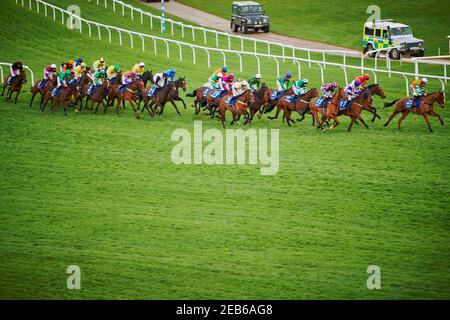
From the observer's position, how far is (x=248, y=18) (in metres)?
43.2

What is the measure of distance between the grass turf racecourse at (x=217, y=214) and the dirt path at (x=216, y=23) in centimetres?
1522

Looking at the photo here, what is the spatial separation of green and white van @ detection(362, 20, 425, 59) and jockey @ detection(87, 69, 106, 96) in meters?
14.1

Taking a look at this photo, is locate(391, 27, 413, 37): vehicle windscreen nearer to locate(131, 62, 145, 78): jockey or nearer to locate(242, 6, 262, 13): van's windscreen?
locate(242, 6, 262, 13): van's windscreen

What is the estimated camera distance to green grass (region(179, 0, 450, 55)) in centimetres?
4256

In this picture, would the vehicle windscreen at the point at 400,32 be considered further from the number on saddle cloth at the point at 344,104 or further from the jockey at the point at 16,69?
the jockey at the point at 16,69

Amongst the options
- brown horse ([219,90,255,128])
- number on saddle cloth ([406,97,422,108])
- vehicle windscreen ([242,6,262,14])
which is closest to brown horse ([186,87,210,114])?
brown horse ([219,90,255,128])

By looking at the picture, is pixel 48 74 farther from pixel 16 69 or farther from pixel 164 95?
pixel 164 95

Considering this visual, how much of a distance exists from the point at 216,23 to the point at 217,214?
2973 cm

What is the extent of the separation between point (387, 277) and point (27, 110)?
16.4 m

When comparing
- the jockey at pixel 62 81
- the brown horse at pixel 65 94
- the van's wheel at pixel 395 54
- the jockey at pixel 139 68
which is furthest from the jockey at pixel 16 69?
the van's wheel at pixel 395 54

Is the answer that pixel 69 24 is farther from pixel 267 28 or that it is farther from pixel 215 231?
pixel 215 231

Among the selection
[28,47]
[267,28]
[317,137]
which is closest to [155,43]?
[28,47]

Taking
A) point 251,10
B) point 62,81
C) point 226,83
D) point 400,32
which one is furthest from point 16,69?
point 251,10

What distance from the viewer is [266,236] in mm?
16375
